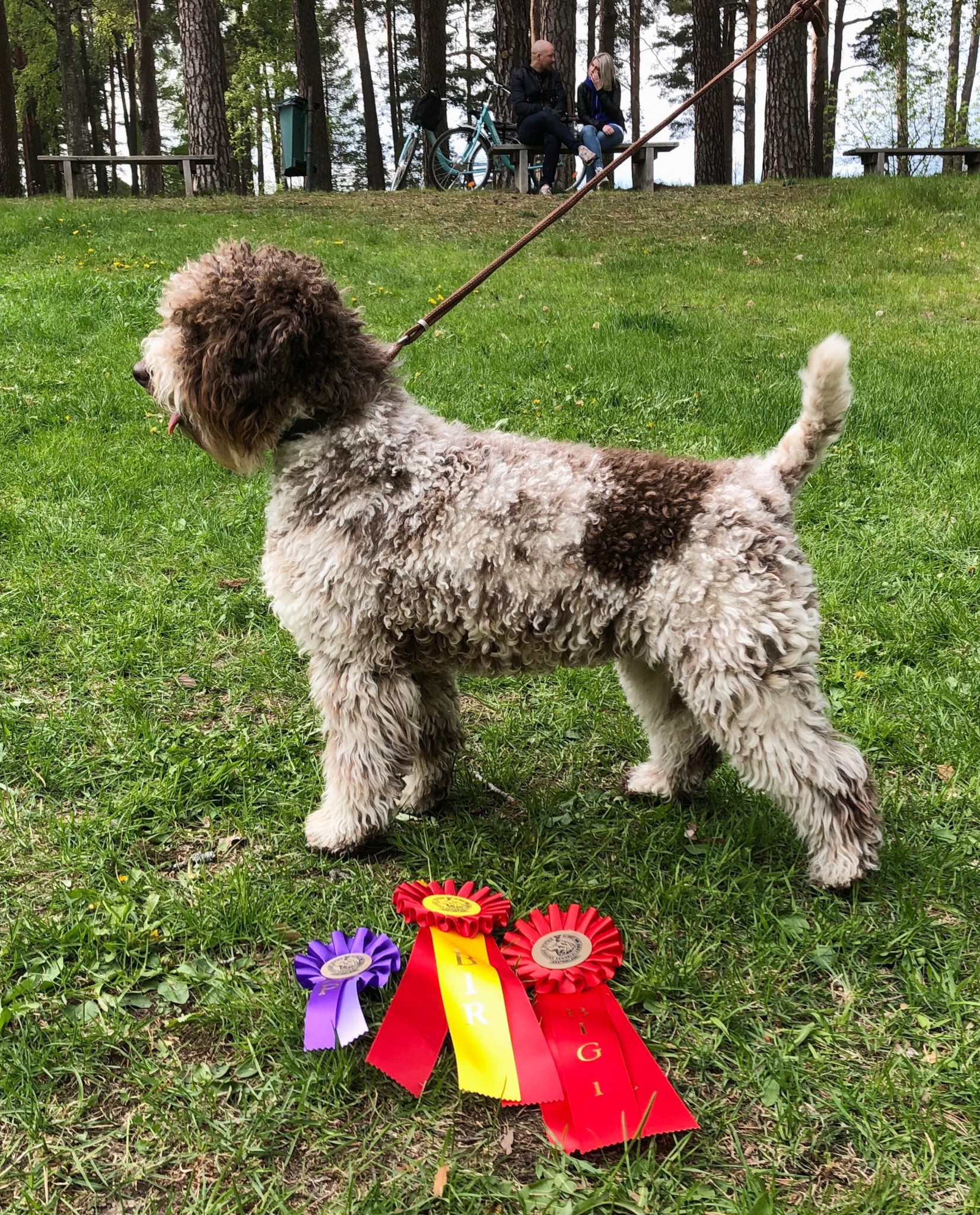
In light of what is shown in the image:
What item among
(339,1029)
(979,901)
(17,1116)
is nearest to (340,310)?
(339,1029)

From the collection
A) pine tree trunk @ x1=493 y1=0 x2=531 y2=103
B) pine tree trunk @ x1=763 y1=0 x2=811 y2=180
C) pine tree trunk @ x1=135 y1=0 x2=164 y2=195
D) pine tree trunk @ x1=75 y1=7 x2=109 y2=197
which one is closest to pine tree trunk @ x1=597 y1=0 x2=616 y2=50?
pine tree trunk @ x1=493 y1=0 x2=531 y2=103

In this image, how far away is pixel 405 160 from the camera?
18.9 m

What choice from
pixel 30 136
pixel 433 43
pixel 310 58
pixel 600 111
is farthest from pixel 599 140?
pixel 30 136

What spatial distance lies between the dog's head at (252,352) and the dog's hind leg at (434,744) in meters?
1.01

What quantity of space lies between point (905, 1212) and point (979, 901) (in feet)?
3.86

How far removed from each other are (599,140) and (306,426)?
13.1 m

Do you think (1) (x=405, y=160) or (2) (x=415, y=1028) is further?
(1) (x=405, y=160)

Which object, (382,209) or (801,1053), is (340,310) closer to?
(801,1053)

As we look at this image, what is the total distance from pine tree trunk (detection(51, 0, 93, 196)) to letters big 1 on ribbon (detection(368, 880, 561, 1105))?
26.4m

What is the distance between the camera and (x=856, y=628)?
441cm

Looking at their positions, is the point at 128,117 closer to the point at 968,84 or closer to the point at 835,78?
the point at 835,78

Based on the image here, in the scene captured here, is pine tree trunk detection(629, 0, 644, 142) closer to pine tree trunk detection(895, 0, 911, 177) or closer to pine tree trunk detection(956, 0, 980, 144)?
pine tree trunk detection(895, 0, 911, 177)

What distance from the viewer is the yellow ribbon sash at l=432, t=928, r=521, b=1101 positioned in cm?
219

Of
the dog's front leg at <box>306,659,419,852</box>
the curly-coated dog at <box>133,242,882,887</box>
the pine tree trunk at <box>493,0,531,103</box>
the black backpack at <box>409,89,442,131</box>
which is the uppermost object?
the pine tree trunk at <box>493,0,531,103</box>
